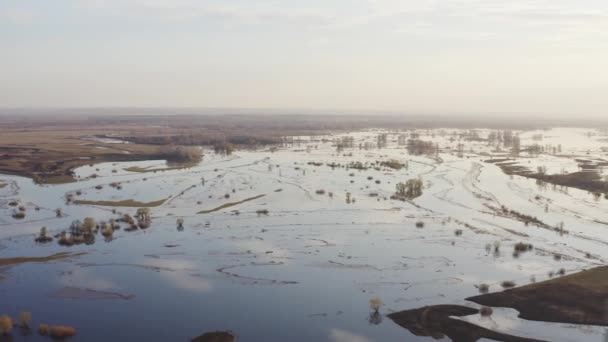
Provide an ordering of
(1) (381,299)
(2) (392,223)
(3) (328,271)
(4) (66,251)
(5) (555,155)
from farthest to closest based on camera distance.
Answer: (5) (555,155)
(2) (392,223)
(4) (66,251)
(3) (328,271)
(1) (381,299)

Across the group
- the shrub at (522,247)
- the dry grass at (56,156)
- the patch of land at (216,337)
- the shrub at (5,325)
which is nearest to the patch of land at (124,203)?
the dry grass at (56,156)

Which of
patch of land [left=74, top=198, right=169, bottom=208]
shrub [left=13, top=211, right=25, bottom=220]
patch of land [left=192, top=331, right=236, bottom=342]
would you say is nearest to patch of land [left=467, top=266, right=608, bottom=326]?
patch of land [left=192, top=331, right=236, bottom=342]

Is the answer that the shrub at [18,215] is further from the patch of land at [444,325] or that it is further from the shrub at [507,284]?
the shrub at [507,284]

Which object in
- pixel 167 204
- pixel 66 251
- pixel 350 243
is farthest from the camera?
pixel 167 204

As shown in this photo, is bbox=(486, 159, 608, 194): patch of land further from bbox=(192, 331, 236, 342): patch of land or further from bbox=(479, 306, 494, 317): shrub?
bbox=(192, 331, 236, 342): patch of land

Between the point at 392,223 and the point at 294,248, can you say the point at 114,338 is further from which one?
the point at 392,223

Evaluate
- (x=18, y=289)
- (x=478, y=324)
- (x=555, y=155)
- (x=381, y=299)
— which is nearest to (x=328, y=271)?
(x=381, y=299)

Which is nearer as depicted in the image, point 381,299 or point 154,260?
point 381,299
